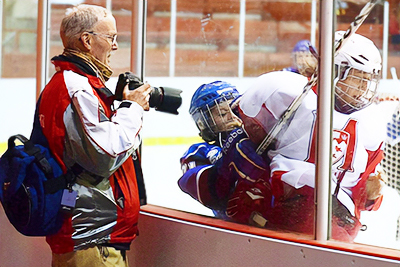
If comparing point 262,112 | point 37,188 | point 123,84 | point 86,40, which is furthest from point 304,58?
point 37,188

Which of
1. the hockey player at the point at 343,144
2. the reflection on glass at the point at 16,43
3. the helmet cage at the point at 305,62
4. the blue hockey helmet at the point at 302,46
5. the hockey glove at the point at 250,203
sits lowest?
the hockey glove at the point at 250,203

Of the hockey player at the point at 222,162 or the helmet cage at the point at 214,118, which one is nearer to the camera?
the hockey player at the point at 222,162

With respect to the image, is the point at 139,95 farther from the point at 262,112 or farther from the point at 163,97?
the point at 262,112

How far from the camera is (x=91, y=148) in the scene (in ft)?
6.11

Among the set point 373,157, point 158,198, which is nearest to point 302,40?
point 373,157

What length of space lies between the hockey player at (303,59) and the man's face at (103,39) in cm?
55

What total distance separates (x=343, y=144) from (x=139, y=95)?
62 centimetres

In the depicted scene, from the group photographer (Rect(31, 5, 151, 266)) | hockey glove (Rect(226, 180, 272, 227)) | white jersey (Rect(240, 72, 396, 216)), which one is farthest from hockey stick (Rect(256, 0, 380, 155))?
photographer (Rect(31, 5, 151, 266))

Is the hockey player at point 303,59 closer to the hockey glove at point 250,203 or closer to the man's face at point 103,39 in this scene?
the hockey glove at point 250,203

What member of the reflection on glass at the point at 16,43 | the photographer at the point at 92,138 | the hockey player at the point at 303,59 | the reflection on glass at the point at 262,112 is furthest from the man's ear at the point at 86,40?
the reflection on glass at the point at 16,43

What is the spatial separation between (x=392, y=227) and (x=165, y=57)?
1.08m

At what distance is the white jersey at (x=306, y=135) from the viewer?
193 centimetres

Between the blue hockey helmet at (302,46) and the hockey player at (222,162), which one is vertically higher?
the blue hockey helmet at (302,46)

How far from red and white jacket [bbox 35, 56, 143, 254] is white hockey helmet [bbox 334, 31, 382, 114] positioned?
1.94ft
